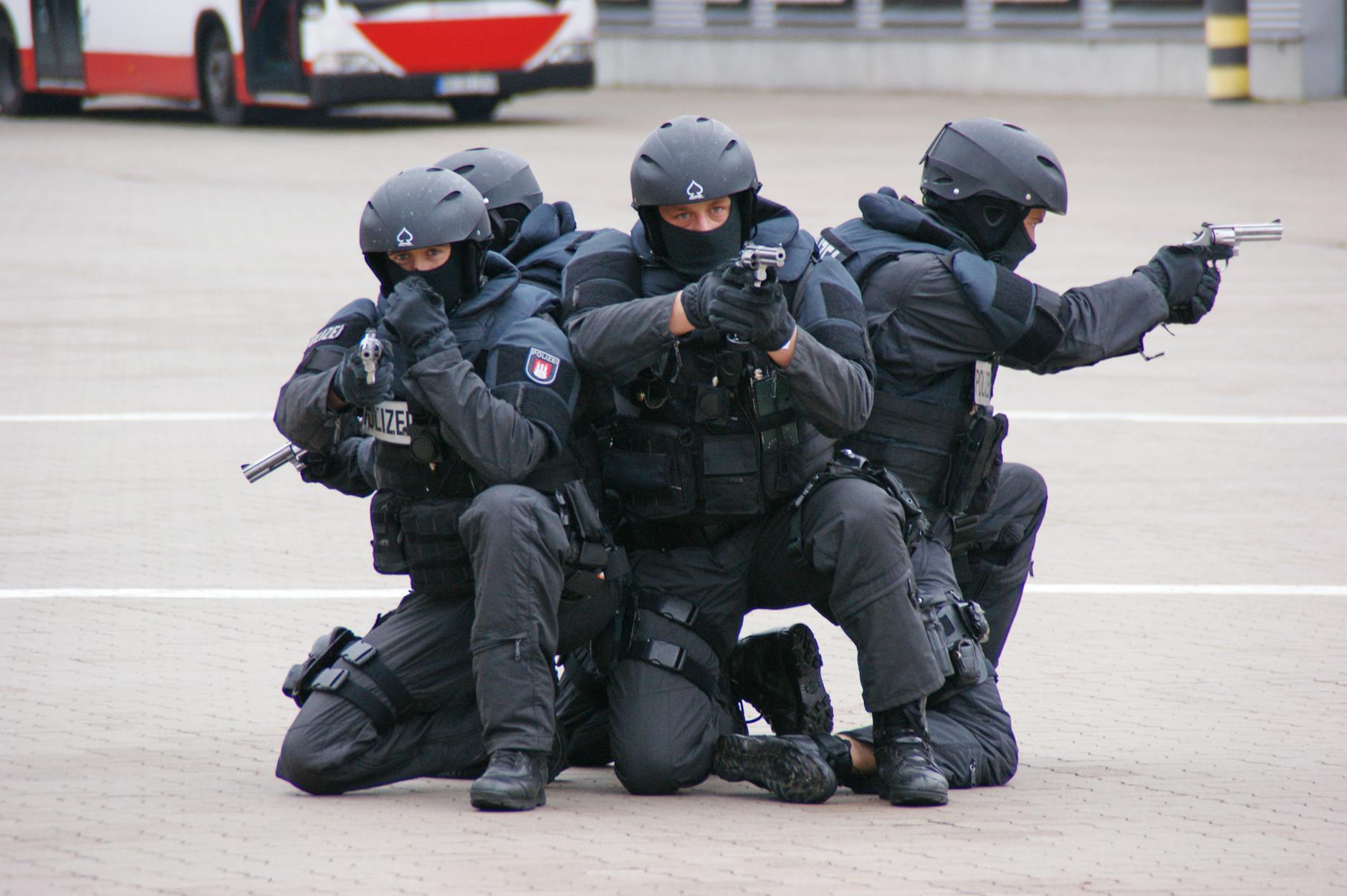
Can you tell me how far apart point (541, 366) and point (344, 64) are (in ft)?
60.7

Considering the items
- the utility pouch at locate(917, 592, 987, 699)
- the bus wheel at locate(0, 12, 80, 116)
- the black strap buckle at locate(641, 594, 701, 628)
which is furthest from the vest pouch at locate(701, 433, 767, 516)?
the bus wheel at locate(0, 12, 80, 116)

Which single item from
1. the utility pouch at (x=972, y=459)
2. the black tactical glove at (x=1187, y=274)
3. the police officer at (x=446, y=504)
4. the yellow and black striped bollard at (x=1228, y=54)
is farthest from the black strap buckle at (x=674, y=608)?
the yellow and black striped bollard at (x=1228, y=54)

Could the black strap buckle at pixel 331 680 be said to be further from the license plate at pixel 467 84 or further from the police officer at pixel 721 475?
the license plate at pixel 467 84

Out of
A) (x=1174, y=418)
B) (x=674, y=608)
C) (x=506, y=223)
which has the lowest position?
(x=1174, y=418)

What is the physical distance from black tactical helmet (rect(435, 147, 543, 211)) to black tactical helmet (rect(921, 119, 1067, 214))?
1.13m

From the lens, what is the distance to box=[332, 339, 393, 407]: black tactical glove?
4766mm

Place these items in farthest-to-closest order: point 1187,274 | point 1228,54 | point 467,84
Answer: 1. point 1228,54
2. point 467,84
3. point 1187,274

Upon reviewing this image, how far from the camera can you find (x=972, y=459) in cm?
538

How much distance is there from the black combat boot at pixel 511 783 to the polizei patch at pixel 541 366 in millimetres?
904

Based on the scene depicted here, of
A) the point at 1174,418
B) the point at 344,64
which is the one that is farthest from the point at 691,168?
the point at 344,64

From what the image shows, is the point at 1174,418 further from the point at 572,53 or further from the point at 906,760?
the point at 572,53

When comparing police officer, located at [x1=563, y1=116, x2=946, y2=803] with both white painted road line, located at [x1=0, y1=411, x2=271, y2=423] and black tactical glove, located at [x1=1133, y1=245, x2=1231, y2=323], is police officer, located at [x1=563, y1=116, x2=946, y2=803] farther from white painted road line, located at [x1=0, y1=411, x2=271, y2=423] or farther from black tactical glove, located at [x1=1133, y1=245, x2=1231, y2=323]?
white painted road line, located at [x1=0, y1=411, x2=271, y2=423]

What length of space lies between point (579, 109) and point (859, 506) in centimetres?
2413

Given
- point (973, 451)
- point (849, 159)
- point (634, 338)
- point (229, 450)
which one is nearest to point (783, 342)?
point (634, 338)
